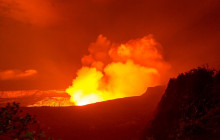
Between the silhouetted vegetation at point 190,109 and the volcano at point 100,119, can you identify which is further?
the volcano at point 100,119

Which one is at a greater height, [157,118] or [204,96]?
[204,96]

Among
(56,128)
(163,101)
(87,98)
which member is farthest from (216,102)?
(87,98)

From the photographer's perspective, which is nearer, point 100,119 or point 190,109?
point 190,109

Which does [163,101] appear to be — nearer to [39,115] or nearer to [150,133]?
[150,133]

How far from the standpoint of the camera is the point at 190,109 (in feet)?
76.4

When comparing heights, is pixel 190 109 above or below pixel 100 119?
below

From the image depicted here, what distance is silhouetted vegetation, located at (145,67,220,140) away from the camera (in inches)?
805

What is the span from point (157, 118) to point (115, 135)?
1307cm

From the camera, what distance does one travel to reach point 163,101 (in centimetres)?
2934

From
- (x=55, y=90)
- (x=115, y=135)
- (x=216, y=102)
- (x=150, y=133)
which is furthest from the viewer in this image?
(x=55, y=90)

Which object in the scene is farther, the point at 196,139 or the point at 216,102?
the point at 216,102

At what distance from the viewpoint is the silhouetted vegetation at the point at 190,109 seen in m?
20.4

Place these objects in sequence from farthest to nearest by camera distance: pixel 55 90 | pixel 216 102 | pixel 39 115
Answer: pixel 55 90, pixel 39 115, pixel 216 102

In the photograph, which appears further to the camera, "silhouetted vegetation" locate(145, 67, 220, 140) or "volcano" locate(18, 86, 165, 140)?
"volcano" locate(18, 86, 165, 140)
